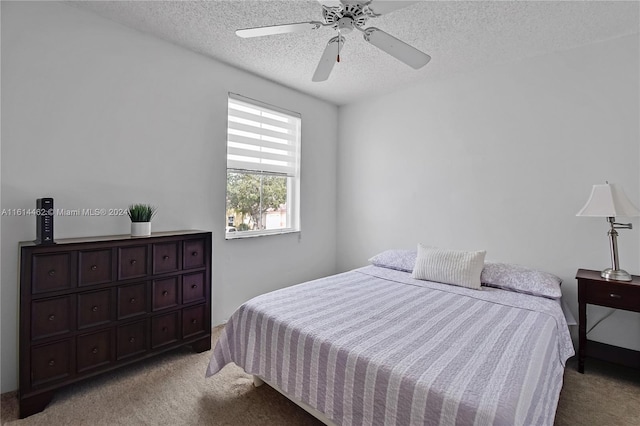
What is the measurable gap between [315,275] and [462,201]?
2040 mm

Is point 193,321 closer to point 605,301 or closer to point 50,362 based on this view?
point 50,362

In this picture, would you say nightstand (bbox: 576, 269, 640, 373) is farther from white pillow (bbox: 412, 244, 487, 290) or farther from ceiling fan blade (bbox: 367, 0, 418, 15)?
ceiling fan blade (bbox: 367, 0, 418, 15)

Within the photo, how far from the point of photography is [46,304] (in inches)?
73.7

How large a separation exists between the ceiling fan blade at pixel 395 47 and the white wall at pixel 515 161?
1633 mm

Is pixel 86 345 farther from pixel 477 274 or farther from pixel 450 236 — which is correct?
pixel 450 236

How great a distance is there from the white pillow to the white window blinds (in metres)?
1.90

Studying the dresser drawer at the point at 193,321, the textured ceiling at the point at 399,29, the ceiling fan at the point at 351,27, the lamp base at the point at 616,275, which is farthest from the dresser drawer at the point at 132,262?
the lamp base at the point at 616,275

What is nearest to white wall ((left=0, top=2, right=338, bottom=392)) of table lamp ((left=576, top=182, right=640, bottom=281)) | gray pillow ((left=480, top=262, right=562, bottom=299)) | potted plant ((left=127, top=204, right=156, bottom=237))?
potted plant ((left=127, top=204, right=156, bottom=237))

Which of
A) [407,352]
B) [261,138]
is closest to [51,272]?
[407,352]

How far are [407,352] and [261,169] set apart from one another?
256 centimetres

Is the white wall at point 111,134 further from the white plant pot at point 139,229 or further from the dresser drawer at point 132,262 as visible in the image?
the dresser drawer at point 132,262

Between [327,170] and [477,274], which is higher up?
[327,170]

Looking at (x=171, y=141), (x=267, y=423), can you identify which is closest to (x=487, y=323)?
(x=267, y=423)

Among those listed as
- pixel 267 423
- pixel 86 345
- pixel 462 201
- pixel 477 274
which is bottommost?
pixel 267 423
